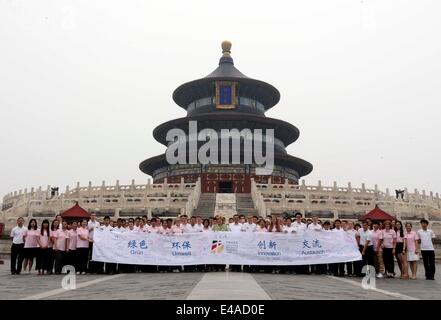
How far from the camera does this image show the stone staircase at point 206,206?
24.6 meters

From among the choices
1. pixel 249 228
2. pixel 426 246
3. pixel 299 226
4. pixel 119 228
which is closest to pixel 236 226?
pixel 249 228

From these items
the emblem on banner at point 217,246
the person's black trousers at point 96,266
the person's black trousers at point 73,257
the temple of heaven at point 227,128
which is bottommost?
the person's black trousers at point 96,266

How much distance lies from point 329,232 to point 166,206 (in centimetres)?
1342

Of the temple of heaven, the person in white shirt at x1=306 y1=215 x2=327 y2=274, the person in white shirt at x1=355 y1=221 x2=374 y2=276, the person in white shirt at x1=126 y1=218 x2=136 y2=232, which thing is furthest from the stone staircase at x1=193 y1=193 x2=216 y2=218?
the person in white shirt at x1=355 y1=221 x2=374 y2=276

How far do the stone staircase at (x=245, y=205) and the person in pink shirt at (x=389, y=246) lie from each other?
41.2ft

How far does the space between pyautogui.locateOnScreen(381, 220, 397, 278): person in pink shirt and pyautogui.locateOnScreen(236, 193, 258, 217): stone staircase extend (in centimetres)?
1257

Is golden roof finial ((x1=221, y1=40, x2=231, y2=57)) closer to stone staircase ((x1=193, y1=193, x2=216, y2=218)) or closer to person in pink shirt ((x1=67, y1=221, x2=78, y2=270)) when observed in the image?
stone staircase ((x1=193, y1=193, x2=216, y2=218))

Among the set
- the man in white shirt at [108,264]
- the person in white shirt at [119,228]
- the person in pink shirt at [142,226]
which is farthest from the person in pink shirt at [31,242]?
the person in pink shirt at [142,226]

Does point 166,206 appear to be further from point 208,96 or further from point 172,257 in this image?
point 208,96

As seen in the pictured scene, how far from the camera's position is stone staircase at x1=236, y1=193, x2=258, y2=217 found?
24744mm

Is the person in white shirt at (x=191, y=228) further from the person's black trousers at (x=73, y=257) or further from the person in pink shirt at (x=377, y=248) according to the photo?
the person in pink shirt at (x=377, y=248)

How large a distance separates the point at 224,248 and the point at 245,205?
14441 millimetres

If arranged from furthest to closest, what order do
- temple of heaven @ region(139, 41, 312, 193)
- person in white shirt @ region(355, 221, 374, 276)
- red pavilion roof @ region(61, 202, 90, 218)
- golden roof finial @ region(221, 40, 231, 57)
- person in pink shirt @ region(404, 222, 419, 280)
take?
golden roof finial @ region(221, 40, 231, 57) < temple of heaven @ region(139, 41, 312, 193) < red pavilion roof @ region(61, 202, 90, 218) < person in white shirt @ region(355, 221, 374, 276) < person in pink shirt @ region(404, 222, 419, 280)

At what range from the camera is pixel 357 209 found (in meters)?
24.6
